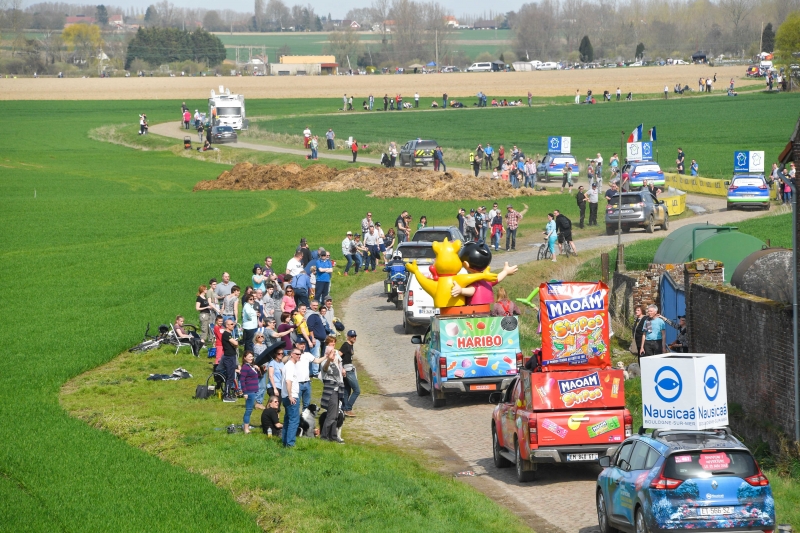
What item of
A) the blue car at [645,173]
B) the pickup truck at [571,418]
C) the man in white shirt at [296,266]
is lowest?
the pickup truck at [571,418]

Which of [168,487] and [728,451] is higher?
[728,451]

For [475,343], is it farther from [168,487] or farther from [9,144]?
[9,144]

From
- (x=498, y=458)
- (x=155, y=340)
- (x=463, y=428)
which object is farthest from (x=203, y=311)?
(x=498, y=458)

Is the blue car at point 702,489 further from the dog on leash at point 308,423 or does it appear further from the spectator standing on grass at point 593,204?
the spectator standing on grass at point 593,204

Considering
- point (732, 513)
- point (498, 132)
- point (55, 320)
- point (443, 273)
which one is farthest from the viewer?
point (498, 132)

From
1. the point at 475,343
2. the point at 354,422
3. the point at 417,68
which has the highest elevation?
the point at 417,68

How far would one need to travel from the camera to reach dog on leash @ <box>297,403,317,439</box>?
19672mm

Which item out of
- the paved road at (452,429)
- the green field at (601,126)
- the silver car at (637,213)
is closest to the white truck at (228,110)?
the green field at (601,126)

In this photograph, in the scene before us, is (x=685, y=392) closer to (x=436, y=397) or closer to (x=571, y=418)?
(x=571, y=418)

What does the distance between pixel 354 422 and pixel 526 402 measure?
5.61 metres

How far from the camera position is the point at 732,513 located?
12.2 meters

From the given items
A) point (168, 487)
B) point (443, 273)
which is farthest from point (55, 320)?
point (168, 487)

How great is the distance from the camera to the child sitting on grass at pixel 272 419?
19.1m

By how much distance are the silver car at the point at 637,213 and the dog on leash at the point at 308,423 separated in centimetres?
2818
